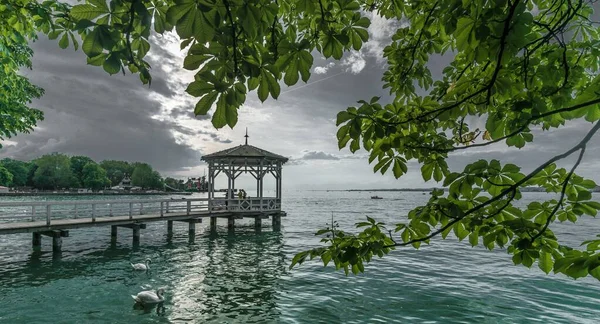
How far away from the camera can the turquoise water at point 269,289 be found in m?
8.02

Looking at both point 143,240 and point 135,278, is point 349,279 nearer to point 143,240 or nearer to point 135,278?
point 135,278

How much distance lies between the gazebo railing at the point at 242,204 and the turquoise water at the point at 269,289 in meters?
6.44

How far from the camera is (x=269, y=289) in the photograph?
10055 millimetres

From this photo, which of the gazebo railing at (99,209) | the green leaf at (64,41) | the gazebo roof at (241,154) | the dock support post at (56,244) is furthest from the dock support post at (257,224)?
the green leaf at (64,41)

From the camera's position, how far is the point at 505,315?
8711 millimetres

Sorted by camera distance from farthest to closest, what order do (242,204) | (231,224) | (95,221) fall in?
(242,204) < (231,224) < (95,221)

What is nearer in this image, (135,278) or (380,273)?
(135,278)

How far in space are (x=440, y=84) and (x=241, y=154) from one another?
20.1 meters

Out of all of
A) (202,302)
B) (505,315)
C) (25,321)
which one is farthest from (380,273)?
(25,321)

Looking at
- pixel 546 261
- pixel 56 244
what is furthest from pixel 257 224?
pixel 546 261

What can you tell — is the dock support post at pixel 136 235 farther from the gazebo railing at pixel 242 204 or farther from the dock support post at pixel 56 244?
the gazebo railing at pixel 242 204

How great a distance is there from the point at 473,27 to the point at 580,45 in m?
1.20

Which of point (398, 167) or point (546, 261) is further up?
point (398, 167)

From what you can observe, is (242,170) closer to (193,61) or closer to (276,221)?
(276,221)
